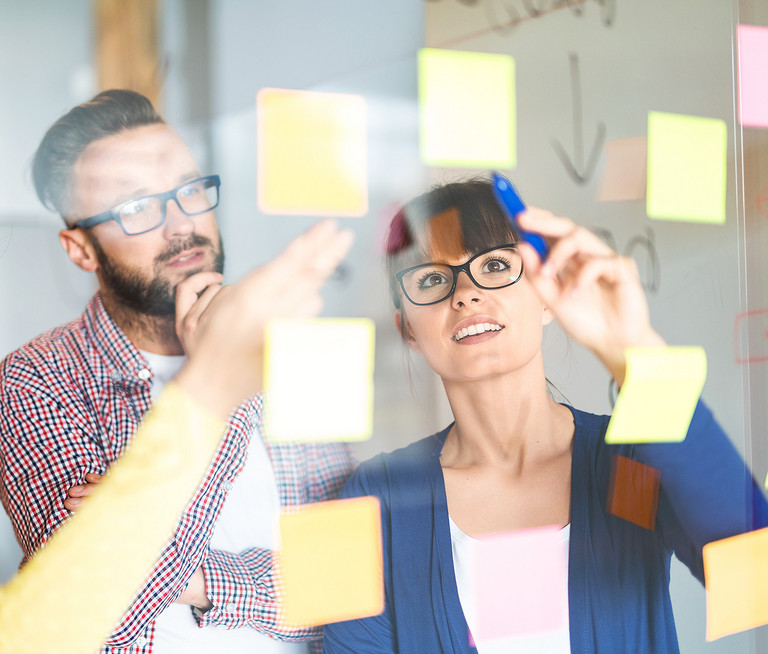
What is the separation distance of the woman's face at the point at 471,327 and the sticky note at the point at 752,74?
0.45 m

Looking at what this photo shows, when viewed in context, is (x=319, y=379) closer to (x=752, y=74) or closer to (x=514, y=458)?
(x=514, y=458)

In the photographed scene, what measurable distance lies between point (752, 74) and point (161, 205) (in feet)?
2.63

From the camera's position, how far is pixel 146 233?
69cm

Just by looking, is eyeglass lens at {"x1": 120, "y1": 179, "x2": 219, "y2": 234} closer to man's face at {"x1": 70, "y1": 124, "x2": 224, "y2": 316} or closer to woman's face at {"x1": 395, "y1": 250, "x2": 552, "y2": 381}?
man's face at {"x1": 70, "y1": 124, "x2": 224, "y2": 316}

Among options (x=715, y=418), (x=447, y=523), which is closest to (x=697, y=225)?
(x=715, y=418)

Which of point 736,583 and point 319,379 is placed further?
point 736,583

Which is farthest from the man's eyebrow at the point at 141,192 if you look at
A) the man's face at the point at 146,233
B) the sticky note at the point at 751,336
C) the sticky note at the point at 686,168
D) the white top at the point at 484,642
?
the sticky note at the point at 751,336

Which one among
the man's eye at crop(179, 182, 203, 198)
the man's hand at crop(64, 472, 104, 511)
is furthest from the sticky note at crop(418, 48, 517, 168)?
the man's hand at crop(64, 472, 104, 511)

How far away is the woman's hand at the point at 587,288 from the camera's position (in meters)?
0.80

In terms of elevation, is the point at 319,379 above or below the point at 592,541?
above

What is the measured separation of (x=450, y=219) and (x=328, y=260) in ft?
0.47

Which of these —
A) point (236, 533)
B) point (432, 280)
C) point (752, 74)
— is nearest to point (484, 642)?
point (236, 533)

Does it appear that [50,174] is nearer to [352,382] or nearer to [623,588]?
[352,382]

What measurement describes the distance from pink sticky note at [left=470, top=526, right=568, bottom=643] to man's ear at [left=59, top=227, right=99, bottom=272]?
0.50 m
